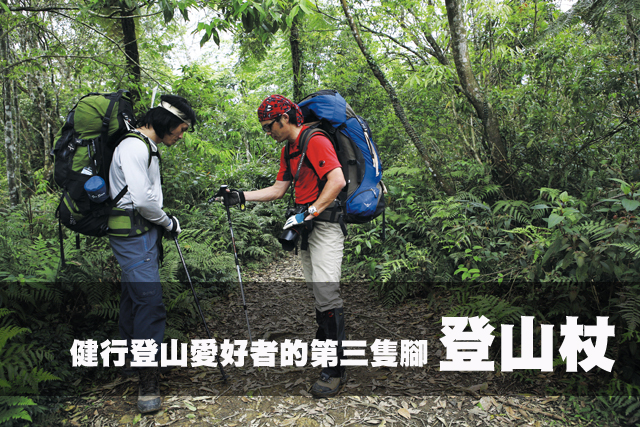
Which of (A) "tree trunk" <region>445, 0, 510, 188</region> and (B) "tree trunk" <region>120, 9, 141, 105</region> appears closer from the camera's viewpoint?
(A) "tree trunk" <region>445, 0, 510, 188</region>

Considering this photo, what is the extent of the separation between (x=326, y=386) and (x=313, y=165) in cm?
212

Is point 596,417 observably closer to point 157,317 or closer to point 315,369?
point 315,369

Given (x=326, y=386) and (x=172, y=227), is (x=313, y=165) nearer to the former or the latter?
(x=172, y=227)

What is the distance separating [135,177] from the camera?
3.19m

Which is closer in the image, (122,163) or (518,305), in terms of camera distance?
(122,163)

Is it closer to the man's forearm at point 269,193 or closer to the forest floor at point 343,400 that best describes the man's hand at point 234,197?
the man's forearm at point 269,193

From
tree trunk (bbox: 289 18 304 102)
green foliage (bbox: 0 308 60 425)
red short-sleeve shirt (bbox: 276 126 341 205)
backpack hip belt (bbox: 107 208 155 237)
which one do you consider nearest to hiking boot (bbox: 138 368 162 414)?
green foliage (bbox: 0 308 60 425)

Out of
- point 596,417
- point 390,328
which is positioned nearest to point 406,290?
point 390,328

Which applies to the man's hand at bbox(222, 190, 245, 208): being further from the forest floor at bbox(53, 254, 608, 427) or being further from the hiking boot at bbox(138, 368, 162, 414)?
the forest floor at bbox(53, 254, 608, 427)

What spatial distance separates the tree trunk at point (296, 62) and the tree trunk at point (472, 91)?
4649mm

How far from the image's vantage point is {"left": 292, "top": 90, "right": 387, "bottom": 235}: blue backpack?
3592mm

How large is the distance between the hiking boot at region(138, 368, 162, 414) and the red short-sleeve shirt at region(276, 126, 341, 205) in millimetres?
2130

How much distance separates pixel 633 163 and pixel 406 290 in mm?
3648

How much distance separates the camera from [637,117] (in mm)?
5160
